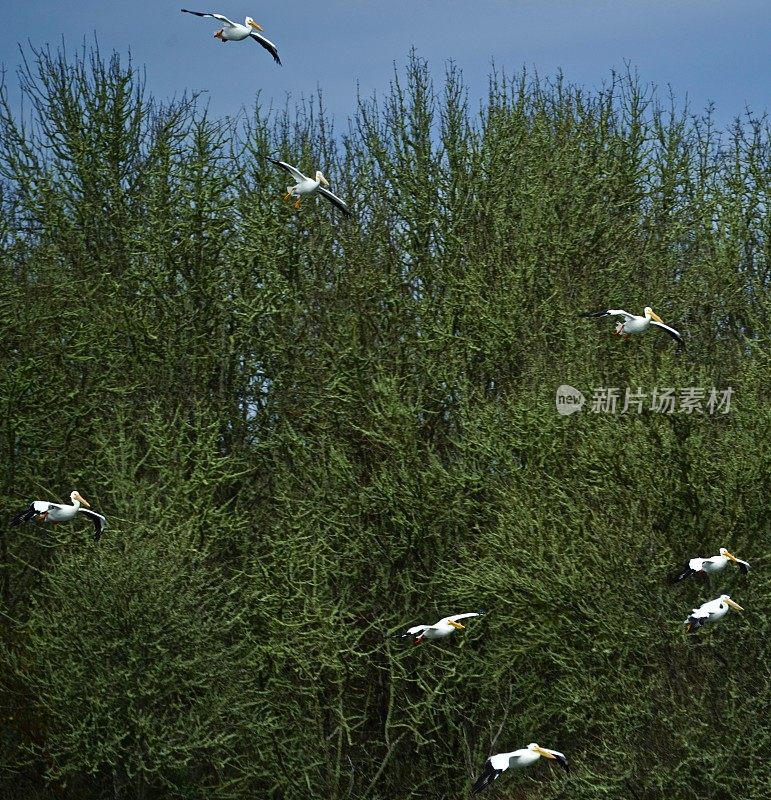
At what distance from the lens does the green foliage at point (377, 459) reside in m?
17.9

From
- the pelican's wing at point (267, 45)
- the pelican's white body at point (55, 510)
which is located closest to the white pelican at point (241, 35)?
the pelican's wing at point (267, 45)

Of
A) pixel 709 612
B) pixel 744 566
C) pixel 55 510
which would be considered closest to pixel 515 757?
pixel 709 612

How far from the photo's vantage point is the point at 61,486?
23.5m

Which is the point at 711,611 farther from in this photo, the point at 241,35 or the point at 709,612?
the point at 241,35

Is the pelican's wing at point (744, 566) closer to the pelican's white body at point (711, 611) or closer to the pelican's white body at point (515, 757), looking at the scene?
the pelican's white body at point (711, 611)

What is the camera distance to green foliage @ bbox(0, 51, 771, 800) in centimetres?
1788

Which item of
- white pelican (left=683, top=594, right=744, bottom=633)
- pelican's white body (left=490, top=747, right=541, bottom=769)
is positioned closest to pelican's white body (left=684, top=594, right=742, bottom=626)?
white pelican (left=683, top=594, right=744, bottom=633)

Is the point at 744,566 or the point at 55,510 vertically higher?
the point at 55,510

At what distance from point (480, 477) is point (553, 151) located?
359 inches

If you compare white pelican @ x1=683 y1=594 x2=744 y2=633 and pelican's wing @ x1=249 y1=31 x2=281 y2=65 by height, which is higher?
pelican's wing @ x1=249 y1=31 x2=281 y2=65

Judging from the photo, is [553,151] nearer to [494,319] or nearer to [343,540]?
[494,319]

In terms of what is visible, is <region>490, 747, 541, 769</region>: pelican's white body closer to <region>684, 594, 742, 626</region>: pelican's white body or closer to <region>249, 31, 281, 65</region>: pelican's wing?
<region>684, 594, 742, 626</region>: pelican's white body

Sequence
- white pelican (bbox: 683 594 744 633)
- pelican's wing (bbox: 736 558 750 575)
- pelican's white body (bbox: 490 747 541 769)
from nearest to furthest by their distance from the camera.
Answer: white pelican (bbox: 683 594 744 633) → pelican's white body (bbox: 490 747 541 769) → pelican's wing (bbox: 736 558 750 575)

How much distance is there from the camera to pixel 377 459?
22656mm
